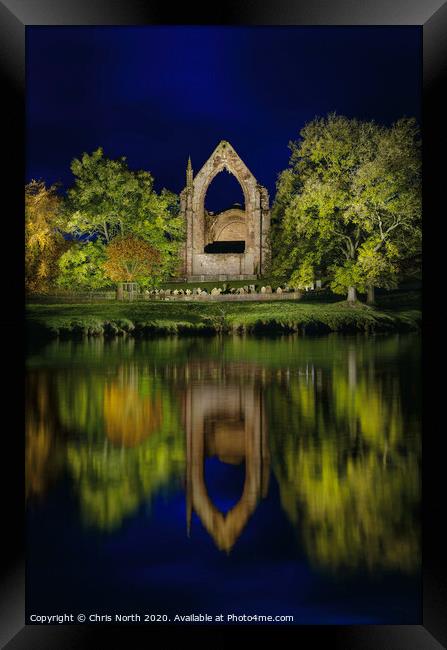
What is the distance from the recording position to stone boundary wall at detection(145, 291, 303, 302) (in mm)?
14531

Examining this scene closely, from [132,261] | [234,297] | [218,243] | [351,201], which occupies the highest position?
[351,201]

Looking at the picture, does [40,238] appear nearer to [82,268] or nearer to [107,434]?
[82,268]

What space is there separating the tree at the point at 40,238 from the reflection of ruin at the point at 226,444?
3067mm

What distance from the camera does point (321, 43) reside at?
11.4 metres

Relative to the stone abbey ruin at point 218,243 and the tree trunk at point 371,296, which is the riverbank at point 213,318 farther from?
the stone abbey ruin at point 218,243

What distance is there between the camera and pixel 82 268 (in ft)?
45.1

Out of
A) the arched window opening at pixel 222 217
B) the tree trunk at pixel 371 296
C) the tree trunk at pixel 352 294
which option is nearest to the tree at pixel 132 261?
the arched window opening at pixel 222 217

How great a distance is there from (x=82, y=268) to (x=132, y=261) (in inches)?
52.9

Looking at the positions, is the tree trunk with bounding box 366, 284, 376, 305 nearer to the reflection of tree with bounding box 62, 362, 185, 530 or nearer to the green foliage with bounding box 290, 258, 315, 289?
the green foliage with bounding box 290, 258, 315, 289

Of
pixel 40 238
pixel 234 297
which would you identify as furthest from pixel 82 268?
pixel 234 297

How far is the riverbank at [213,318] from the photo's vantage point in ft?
43.6
